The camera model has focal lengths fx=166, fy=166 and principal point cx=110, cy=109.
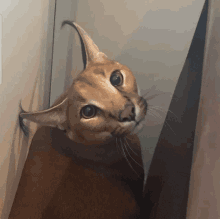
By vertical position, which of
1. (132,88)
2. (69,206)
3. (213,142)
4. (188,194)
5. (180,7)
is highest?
(180,7)

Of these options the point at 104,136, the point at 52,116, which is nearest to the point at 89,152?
the point at 104,136

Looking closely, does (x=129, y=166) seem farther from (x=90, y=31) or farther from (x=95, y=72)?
(x=90, y=31)

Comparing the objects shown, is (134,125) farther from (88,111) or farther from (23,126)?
(23,126)

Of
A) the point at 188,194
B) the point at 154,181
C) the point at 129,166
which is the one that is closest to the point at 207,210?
the point at 188,194

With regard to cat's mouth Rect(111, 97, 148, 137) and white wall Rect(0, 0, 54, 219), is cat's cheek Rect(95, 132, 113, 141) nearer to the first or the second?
cat's mouth Rect(111, 97, 148, 137)

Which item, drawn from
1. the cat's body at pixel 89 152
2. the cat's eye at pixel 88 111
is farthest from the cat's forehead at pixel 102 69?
the cat's eye at pixel 88 111

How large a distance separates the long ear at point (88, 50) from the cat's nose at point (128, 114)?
204 mm

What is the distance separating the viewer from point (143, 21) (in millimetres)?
611

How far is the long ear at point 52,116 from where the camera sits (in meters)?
0.63

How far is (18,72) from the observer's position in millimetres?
584

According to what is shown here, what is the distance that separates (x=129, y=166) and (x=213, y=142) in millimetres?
299

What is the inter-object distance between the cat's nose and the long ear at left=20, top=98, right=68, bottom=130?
21 cm

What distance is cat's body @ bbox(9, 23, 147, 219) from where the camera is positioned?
605 millimetres

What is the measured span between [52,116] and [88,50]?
288 mm
